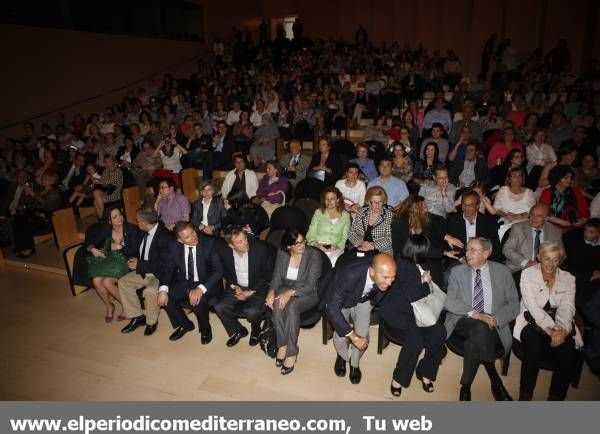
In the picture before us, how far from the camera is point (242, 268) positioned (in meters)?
3.36

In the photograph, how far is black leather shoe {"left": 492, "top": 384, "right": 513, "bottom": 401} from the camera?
2.69 m

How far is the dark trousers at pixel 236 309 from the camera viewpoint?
324 cm

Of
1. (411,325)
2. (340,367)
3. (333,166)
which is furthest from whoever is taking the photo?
(333,166)

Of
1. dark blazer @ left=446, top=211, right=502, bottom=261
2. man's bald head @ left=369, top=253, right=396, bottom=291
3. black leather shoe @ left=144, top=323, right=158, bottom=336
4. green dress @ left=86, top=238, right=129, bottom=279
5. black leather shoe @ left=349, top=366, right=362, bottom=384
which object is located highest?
man's bald head @ left=369, top=253, right=396, bottom=291

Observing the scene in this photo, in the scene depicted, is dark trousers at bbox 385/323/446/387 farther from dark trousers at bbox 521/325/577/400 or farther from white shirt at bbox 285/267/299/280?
white shirt at bbox 285/267/299/280

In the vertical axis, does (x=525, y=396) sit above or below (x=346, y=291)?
below

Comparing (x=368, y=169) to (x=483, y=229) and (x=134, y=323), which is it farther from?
(x=134, y=323)

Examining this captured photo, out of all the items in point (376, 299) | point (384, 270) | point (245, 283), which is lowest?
point (245, 283)

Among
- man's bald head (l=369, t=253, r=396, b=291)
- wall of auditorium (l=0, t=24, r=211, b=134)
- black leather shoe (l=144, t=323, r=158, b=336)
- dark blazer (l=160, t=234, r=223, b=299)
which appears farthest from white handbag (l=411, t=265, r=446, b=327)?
wall of auditorium (l=0, t=24, r=211, b=134)

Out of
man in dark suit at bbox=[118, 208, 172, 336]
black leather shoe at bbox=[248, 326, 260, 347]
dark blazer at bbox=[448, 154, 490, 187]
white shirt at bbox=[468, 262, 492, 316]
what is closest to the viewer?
white shirt at bbox=[468, 262, 492, 316]

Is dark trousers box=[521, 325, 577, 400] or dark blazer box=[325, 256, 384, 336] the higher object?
dark blazer box=[325, 256, 384, 336]

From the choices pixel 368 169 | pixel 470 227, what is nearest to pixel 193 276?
pixel 470 227

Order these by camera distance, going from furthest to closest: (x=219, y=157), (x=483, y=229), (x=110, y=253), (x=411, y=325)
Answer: (x=219, y=157) → (x=110, y=253) → (x=483, y=229) → (x=411, y=325)

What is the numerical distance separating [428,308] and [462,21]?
14078 mm
